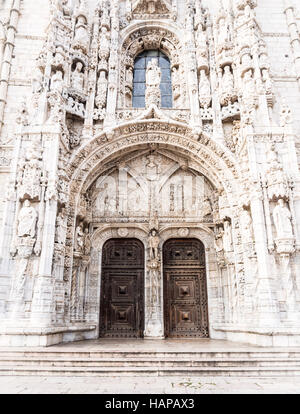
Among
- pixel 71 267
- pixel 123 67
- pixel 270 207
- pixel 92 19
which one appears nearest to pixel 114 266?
pixel 71 267

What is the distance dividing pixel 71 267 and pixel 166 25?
30.7ft

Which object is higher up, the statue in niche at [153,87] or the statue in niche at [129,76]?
the statue in niche at [129,76]

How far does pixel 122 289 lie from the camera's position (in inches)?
377

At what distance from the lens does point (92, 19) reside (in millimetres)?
11141

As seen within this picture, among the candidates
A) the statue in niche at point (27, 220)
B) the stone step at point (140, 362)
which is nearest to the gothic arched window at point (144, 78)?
the statue in niche at point (27, 220)

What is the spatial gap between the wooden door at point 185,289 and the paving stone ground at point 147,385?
4245 millimetres

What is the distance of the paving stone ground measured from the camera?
4301 mm

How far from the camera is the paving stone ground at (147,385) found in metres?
4.30

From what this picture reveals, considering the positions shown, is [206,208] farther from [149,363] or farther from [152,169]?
[149,363]

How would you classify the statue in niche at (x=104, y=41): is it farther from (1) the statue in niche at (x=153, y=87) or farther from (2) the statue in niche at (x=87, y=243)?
(2) the statue in niche at (x=87, y=243)

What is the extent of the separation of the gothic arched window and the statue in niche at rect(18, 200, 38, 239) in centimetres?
562

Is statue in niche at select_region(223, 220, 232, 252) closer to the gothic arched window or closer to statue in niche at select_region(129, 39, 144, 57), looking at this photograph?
the gothic arched window

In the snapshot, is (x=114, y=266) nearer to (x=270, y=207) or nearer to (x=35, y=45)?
(x=270, y=207)

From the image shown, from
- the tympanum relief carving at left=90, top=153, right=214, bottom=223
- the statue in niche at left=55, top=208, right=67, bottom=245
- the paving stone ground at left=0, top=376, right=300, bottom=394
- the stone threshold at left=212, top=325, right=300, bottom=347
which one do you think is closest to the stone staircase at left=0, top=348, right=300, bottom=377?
the paving stone ground at left=0, top=376, right=300, bottom=394
